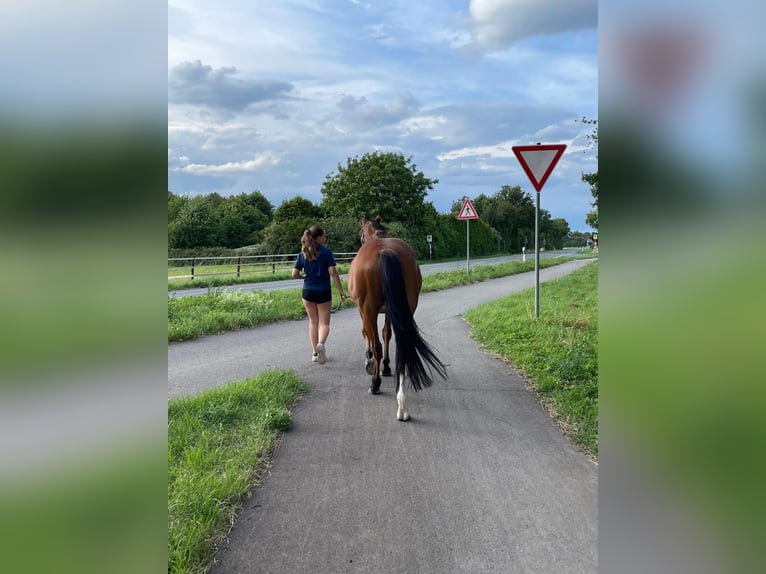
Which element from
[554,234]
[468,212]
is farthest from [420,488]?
[554,234]

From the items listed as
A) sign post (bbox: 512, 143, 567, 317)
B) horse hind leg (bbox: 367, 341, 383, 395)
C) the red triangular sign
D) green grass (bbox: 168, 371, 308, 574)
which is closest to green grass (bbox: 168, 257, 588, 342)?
green grass (bbox: 168, 371, 308, 574)

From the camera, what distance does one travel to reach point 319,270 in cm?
627

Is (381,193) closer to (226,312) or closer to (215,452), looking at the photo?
(226,312)

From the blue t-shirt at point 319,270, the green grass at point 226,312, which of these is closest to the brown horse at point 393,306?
the blue t-shirt at point 319,270

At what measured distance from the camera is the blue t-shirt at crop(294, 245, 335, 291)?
625cm

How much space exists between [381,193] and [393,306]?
3120cm

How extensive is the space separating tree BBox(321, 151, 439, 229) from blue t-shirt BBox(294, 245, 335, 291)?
27.5 meters

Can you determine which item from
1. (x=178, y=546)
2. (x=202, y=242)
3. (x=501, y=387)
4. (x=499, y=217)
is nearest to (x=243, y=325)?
(x=501, y=387)

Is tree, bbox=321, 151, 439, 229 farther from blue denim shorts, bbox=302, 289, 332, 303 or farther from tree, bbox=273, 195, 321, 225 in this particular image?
blue denim shorts, bbox=302, 289, 332, 303

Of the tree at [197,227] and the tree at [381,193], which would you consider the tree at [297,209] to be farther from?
the tree at [197,227]

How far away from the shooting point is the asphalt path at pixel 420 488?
237 centimetres

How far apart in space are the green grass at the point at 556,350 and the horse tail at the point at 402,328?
1.22 meters
